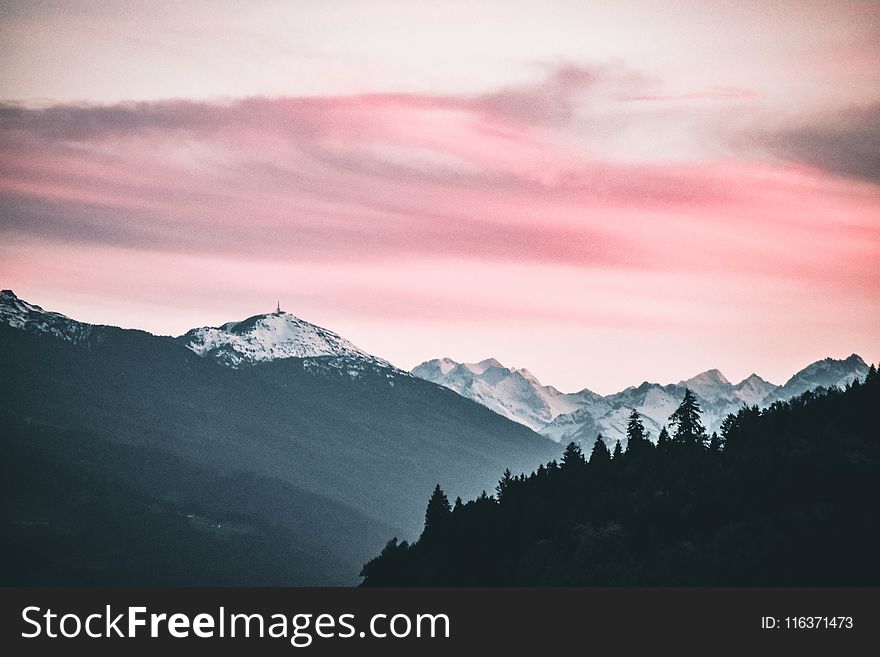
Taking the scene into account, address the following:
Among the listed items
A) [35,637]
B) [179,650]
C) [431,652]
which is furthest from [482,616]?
[35,637]

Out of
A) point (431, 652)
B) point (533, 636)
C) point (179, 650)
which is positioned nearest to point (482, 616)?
point (533, 636)

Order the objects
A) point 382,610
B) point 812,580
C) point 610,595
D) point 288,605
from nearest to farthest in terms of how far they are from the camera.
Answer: point 382,610
point 288,605
point 610,595
point 812,580

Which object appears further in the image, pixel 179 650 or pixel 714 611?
pixel 714 611

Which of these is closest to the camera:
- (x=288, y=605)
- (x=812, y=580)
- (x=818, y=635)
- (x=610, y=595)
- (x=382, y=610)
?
(x=818, y=635)

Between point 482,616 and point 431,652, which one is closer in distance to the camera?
point 431,652

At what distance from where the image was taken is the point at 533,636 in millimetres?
147000

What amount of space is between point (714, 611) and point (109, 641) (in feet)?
249

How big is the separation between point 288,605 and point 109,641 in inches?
970

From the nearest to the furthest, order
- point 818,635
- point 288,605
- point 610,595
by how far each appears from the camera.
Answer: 1. point 818,635
2. point 288,605
3. point 610,595

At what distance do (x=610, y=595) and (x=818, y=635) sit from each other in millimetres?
43370

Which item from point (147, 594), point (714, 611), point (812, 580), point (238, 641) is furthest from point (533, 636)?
point (812, 580)

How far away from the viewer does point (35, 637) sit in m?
140

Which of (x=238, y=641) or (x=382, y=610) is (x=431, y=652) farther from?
(x=238, y=641)

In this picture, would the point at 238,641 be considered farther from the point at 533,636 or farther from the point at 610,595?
the point at 610,595
